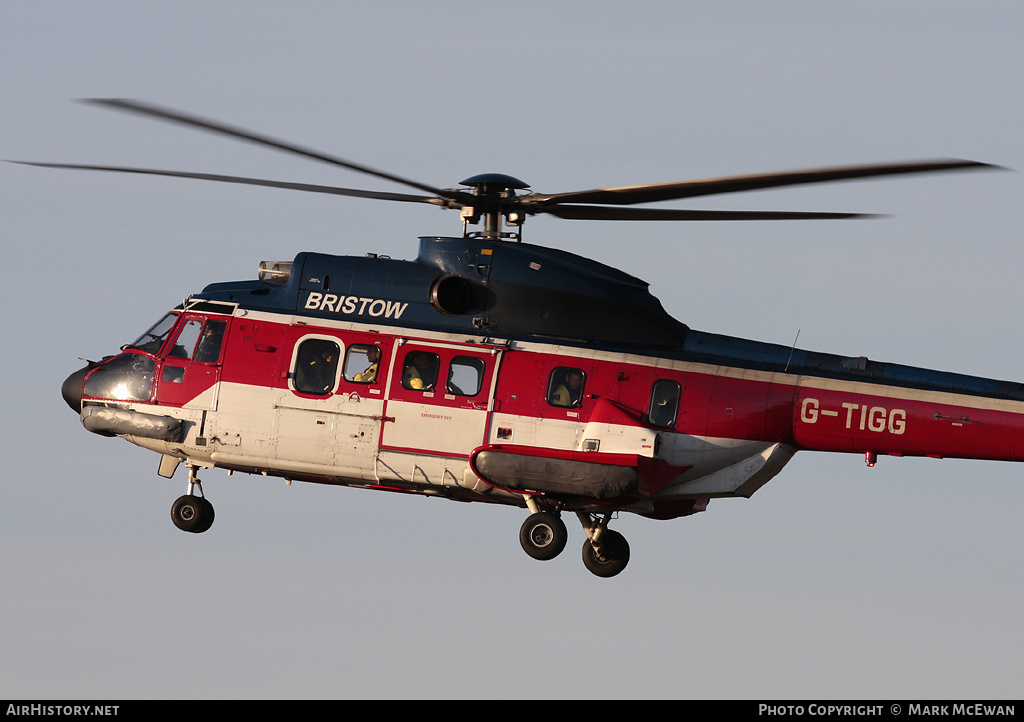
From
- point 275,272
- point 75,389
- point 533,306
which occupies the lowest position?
point 75,389

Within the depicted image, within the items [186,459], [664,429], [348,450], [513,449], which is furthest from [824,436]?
[186,459]

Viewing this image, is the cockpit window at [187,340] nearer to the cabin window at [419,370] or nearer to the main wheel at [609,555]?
the cabin window at [419,370]

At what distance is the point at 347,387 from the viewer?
2256cm

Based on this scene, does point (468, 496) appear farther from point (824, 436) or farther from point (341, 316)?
point (824, 436)

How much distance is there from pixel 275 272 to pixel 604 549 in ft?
23.2

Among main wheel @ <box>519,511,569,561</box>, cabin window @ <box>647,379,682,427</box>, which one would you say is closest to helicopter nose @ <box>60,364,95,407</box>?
main wheel @ <box>519,511,569,561</box>

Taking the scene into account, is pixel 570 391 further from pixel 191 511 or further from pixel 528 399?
pixel 191 511

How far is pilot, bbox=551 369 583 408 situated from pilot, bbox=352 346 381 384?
9.21 ft

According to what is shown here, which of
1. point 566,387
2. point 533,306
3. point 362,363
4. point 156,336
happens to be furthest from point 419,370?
point 156,336

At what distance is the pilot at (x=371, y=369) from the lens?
22.5m

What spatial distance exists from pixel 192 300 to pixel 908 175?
11.9 m

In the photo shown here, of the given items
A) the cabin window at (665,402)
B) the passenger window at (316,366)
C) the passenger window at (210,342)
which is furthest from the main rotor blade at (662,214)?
the passenger window at (210,342)

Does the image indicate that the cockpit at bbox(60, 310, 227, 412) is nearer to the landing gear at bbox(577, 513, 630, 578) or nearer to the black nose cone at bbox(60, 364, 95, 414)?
the black nose cone at bbox(60, 364, 95, 414)

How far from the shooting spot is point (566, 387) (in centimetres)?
2227
